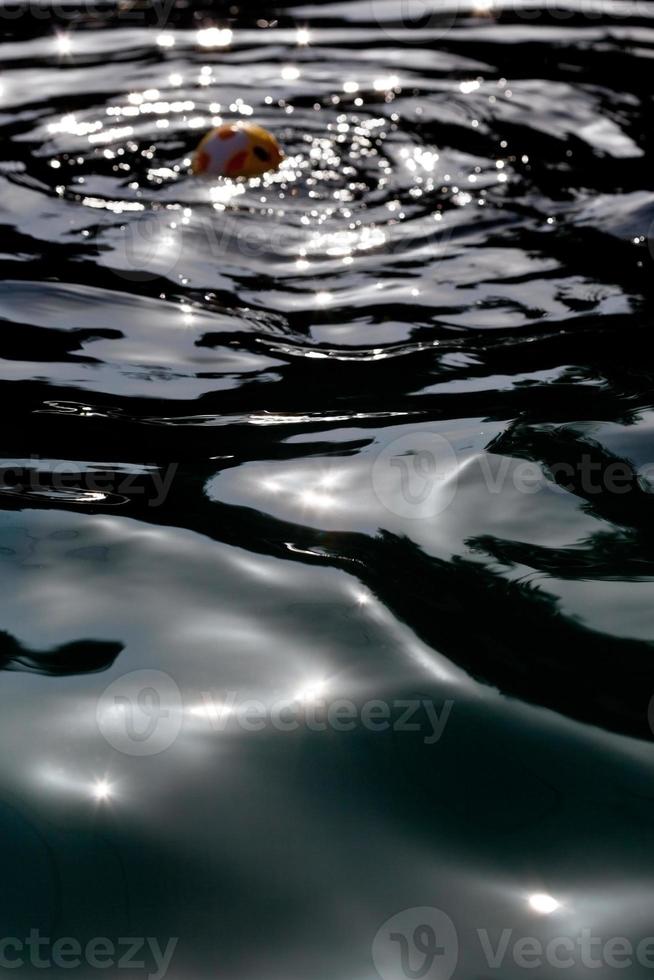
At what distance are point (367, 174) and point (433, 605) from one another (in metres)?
3.71

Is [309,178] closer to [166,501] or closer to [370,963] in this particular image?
[166,501]

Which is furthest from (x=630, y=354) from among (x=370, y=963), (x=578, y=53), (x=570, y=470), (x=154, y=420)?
(x=578, y=53)

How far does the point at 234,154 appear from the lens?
5.59 meters

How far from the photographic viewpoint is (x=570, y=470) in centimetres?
284

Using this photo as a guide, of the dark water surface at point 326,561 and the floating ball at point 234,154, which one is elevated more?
the floating ball at point 234,154

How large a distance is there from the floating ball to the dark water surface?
162mm

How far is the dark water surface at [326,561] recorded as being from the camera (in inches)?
65.4

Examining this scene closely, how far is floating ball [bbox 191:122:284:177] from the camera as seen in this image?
558cm

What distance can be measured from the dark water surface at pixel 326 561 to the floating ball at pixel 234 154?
0.16 meters

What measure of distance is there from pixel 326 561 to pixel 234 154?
3.58 meters

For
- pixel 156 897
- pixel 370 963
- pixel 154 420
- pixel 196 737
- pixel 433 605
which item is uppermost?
pixel 154 420

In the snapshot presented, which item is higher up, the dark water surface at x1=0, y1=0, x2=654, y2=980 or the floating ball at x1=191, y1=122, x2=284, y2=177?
the floating ball at x1=191, y1=122, x2=284, y2=177

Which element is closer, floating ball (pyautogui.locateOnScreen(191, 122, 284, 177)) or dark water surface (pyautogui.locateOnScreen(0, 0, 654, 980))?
dark water surface (pyautogui.locateOnScreen(0, 0, 654, 980))

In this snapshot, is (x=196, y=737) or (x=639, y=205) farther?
(x=639, y=205)
